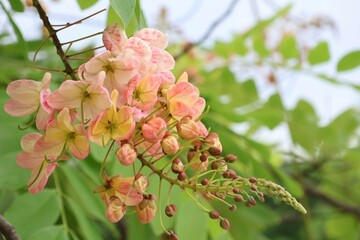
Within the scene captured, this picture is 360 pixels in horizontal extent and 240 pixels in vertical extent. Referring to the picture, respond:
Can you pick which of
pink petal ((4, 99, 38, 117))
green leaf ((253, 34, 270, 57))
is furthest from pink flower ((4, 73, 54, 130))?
green leaf ((253, 34, 270, 57))

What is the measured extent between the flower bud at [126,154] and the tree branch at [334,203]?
3.72ft

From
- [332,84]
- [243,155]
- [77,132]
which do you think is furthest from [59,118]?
[332,84]

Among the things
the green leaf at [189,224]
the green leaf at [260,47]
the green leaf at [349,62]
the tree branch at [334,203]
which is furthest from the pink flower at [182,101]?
the tree branch at [334,203]

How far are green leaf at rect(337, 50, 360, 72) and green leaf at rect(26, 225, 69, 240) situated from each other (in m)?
0.62

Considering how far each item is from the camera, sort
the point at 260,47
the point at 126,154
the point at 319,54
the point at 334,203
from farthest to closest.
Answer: the point at 334,203
the point at 260,47
the point at 319,54
the point at 126,154

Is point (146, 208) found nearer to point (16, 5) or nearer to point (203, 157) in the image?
point (203, 157)

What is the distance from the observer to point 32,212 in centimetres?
81

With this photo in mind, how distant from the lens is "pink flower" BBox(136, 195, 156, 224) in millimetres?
542

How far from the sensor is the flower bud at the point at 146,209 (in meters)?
0.54

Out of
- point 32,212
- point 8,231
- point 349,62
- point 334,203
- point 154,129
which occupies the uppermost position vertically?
point 154,129

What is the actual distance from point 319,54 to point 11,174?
0.70 m

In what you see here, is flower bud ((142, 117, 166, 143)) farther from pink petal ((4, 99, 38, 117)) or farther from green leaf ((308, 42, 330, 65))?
green leaf ((308, 42, 330, 65))

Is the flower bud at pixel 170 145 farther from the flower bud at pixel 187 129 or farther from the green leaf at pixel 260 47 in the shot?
the green leaf at pixel 260 47

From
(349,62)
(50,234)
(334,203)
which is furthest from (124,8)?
(334,203)
